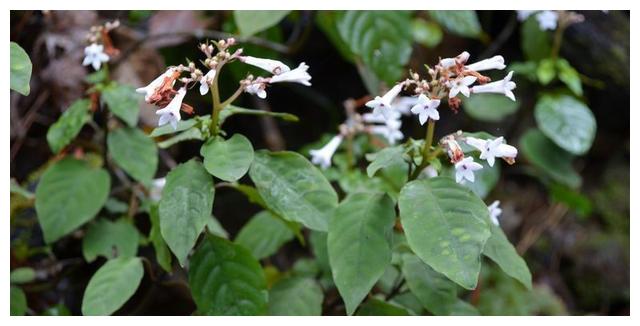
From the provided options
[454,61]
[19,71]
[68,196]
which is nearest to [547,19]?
[454,61]

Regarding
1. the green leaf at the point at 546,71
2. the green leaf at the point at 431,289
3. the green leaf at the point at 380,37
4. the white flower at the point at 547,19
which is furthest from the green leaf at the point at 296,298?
the green leaf at the point at 546,71

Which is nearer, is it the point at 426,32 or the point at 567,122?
the point at 567,122

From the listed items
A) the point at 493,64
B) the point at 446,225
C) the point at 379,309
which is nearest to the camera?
the point at 446,225

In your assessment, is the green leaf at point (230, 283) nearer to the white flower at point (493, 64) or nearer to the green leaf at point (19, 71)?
the green leaf at point (19, 71)

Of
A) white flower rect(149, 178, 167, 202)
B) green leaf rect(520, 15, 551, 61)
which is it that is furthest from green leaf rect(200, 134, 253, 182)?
green leaf rect(520, 15, 551, 61)

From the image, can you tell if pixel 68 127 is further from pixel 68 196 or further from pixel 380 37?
pixel 380 37
